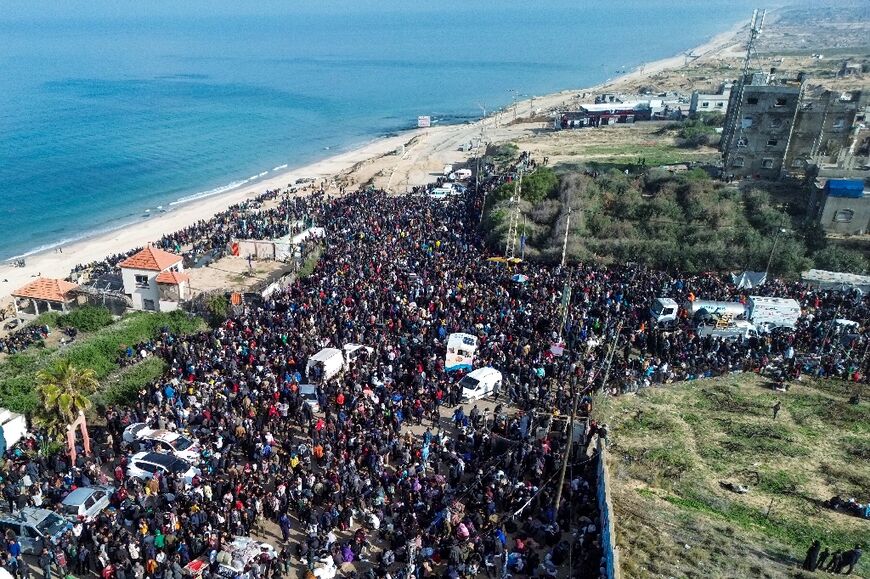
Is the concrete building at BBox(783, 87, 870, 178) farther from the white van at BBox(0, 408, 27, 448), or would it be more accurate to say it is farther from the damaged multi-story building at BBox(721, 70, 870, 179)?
the white van at BBox(0, 408, 27, 448)

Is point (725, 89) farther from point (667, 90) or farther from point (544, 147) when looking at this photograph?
point (544, 147)

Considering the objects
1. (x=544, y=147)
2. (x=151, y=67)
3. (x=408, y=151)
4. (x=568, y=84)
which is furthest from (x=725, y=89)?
→ (x=151, y=67)

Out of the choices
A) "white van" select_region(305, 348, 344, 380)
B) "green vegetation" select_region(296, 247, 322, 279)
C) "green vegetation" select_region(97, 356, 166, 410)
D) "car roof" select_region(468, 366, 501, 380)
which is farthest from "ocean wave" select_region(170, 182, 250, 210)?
"car roof" select_region(468, 366, 501, 380)

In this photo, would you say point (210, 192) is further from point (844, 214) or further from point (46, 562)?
point (46, 562)

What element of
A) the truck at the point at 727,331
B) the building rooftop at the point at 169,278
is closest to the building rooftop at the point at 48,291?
the building rooftop at the point at 169,278

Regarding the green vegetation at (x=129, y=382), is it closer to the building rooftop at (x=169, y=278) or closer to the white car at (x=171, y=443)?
the white car at (x=171, y=443)

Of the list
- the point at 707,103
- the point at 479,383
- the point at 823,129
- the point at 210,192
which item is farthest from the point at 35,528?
the point at 707,103
